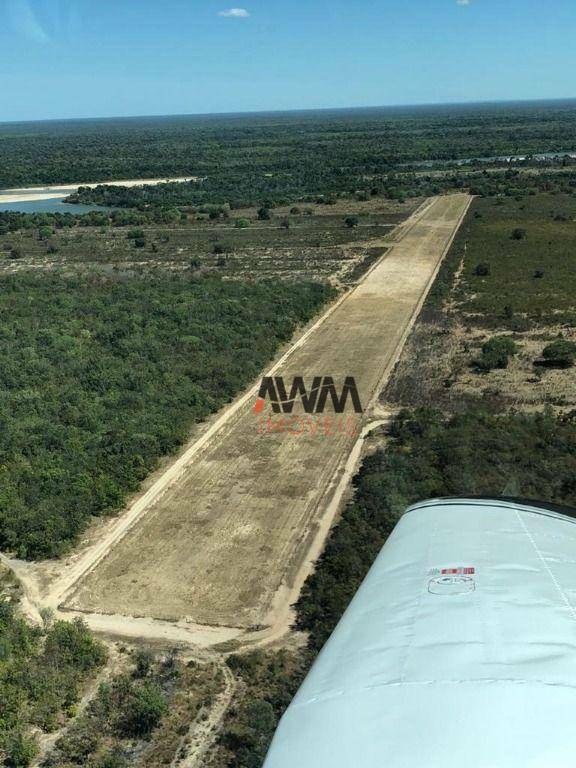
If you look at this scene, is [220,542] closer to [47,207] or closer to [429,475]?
[429,475]

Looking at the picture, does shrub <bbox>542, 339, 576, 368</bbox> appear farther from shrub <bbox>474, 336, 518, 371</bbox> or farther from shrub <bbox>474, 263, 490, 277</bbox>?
shrub <bbox>474, 263, 490, 277</bbox>

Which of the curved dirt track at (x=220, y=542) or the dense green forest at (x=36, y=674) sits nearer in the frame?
the dense green forest at (x=36, y=674)

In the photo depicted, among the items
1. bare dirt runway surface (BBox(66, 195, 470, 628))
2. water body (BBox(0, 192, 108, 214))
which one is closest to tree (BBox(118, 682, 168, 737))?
bare dirt runway surface (BBox(66, 195, 470, 628))

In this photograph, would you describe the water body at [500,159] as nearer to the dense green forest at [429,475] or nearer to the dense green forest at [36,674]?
the dense green forest at [429,475]

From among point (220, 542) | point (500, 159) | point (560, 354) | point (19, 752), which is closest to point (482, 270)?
point (560, 354)

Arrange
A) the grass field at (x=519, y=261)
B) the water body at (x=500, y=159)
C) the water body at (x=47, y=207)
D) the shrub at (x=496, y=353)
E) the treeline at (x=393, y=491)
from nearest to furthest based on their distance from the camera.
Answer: the treeline at (x=393, y=491) → the shrub at (x=496, y=353) → the grass field at (x=519, y=261) → the water body at (x=47, y=207) → the water body at (x=500, y=159)

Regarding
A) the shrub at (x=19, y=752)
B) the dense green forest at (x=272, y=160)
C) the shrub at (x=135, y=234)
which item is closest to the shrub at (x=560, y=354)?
the shrub at (x=19, y=752)
